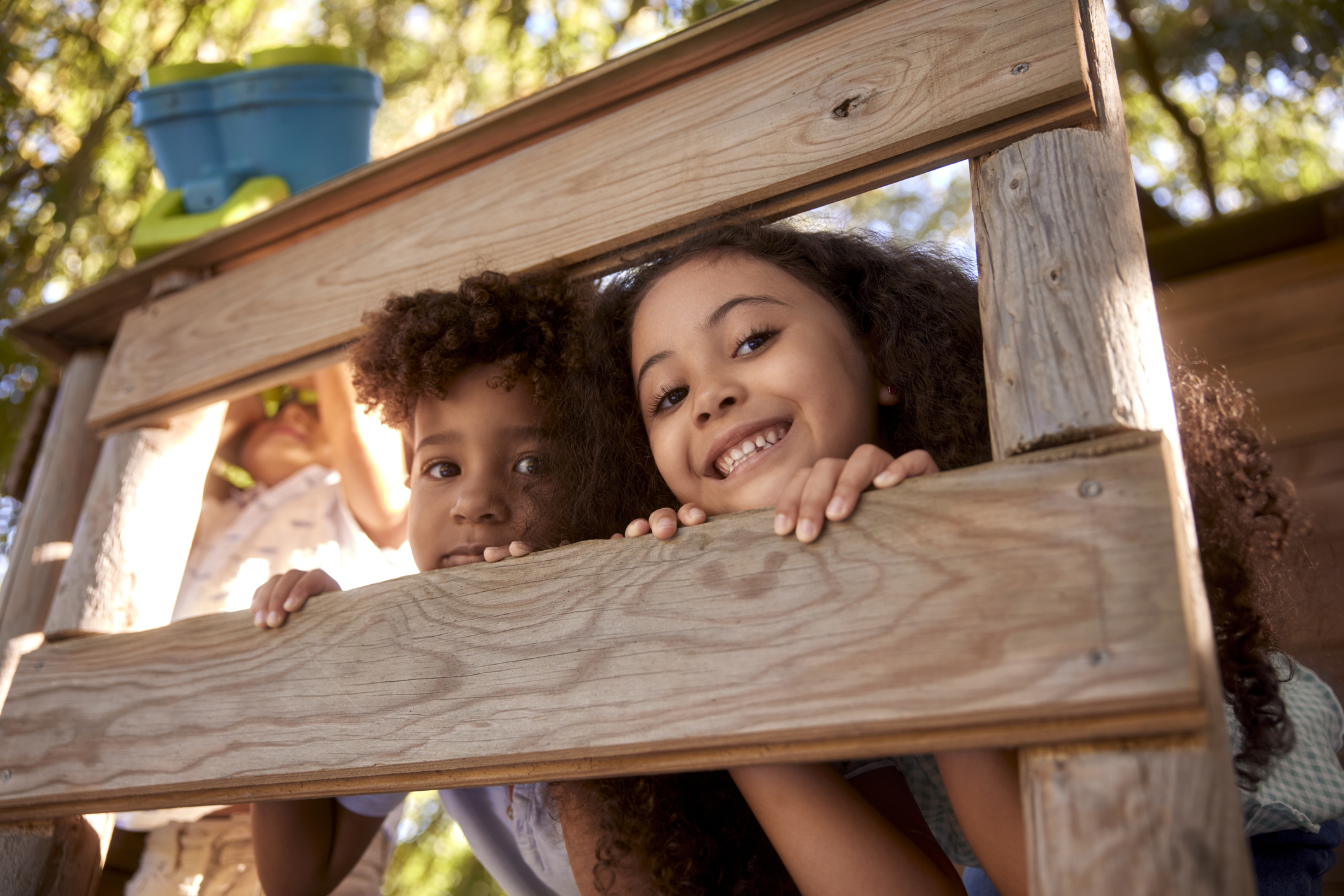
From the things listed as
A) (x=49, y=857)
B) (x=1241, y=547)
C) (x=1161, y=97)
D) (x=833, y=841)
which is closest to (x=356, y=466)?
(x=49, y=857)

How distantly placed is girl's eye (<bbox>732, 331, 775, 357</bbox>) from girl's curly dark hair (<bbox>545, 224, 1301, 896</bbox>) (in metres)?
0.18

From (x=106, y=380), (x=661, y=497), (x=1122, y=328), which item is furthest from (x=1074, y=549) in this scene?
(x=106, y=380)

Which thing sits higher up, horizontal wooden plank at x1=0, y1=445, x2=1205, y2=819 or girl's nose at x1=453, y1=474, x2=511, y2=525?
girl's nose at x1=453, y1=474, x2=511, y2=525

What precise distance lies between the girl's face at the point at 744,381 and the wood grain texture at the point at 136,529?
1.11m

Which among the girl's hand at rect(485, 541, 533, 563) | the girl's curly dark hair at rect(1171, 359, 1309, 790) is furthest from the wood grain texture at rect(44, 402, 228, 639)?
the girl's curly dark hair at rect(1171, 359, 1309, 790)

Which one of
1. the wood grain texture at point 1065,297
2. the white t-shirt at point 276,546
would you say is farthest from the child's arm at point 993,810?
the white t-shirt at point 276,546

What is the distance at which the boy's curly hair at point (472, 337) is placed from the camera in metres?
1.90

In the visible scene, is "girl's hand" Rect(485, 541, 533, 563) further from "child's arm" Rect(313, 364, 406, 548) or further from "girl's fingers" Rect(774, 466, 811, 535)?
"child's arm" Rect(313, 364, 406, 548)

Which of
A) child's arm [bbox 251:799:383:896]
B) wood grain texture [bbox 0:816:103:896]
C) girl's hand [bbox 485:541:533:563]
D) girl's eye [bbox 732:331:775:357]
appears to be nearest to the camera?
girl's hand [bbox 485:541:533:563]

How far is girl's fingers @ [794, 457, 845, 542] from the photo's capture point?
3.69ft

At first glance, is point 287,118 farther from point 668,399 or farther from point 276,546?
point 668,399

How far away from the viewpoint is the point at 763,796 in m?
1.37

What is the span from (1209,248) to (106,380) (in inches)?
131

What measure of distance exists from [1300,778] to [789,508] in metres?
1.12
